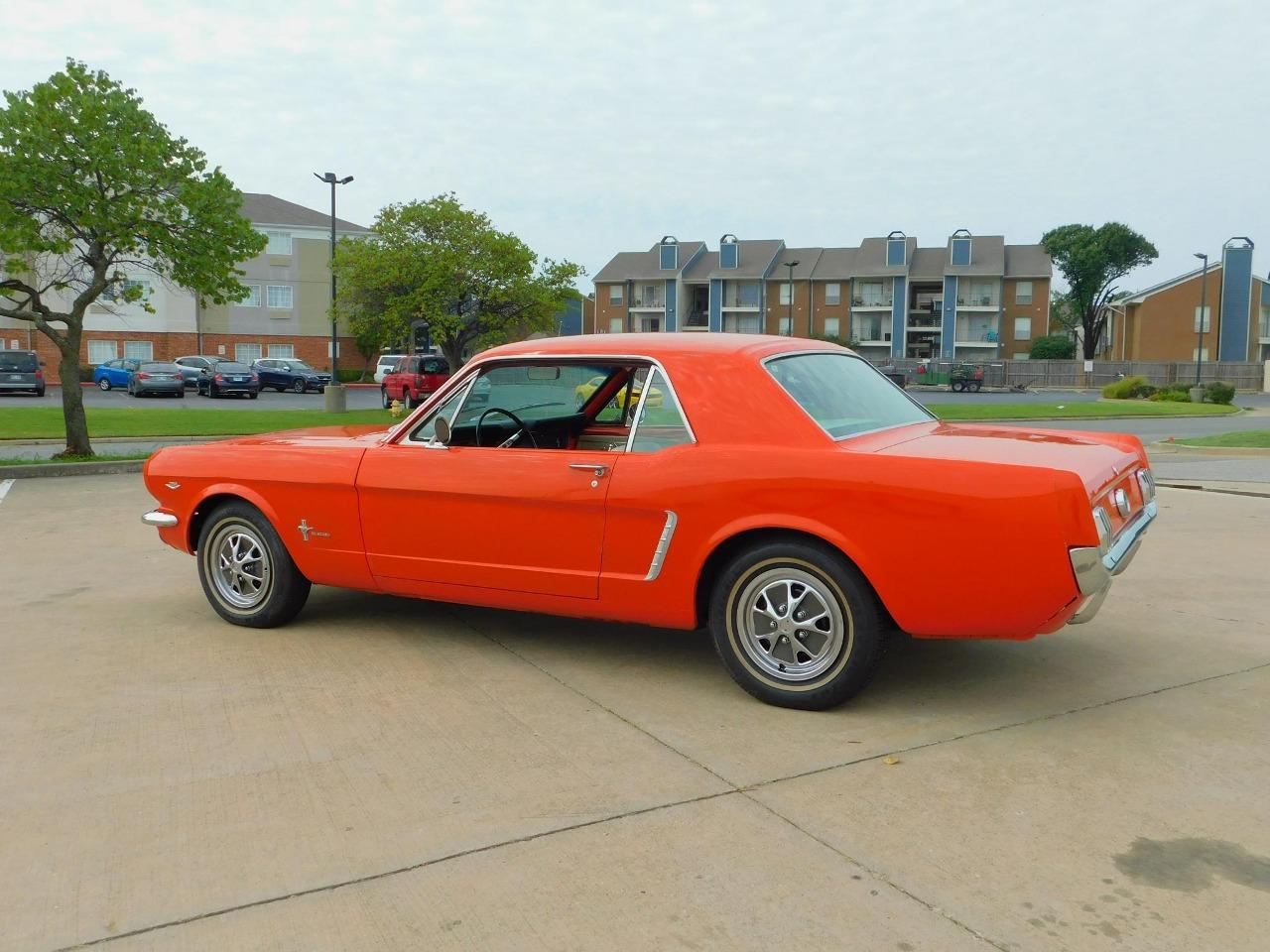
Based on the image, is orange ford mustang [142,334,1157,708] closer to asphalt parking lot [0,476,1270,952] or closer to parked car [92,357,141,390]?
asphalt parking lot [0,476,1270,952]

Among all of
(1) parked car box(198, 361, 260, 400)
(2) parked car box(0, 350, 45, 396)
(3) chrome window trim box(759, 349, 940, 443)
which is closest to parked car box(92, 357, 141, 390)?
(2) parked car box(0, 350, 45, 396)

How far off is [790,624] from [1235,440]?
19.4 meters

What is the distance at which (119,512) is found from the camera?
34.8ft

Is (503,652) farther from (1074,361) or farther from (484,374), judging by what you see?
(1074,361)

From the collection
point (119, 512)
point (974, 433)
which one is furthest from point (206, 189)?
point (974, 433)

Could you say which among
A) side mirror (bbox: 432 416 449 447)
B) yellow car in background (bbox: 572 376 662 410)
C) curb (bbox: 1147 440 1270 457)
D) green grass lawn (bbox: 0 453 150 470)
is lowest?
green grass lawn (bbox: 0 453 150 470)

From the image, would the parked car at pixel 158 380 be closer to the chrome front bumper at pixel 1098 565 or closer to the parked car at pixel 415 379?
the parked car at pixel 415 379

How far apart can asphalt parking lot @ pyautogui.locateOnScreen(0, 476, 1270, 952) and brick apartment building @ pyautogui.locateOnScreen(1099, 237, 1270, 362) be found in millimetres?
71644

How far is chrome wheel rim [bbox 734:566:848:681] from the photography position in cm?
441

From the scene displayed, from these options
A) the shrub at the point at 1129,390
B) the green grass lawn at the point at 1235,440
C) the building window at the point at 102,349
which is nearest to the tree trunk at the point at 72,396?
the green grass lawn at the point at 1235,440

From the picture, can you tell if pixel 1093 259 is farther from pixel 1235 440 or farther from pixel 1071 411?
pixel 1235 440

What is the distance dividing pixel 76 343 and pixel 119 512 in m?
5.76

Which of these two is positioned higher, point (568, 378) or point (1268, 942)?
point (568, 378)

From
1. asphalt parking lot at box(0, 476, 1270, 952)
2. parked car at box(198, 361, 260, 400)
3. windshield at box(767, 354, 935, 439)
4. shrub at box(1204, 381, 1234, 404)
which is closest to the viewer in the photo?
asphalt parking lot at box(0, 476, 1270, 952)
